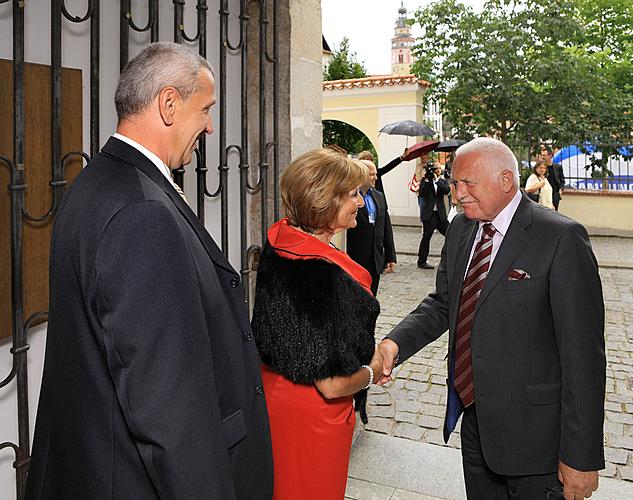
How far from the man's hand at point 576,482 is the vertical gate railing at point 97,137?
5.92ft

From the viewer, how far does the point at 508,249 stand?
2.46 m

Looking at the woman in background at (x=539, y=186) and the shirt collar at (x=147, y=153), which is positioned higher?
the woman in background at (x=539, y=186)

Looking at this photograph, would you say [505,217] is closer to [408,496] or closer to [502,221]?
[502,221]

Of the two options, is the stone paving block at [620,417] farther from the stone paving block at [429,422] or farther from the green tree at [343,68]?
the green tree at [343,68]

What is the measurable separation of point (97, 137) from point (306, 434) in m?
1.39

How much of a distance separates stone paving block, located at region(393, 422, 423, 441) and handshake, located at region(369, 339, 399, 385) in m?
2.00

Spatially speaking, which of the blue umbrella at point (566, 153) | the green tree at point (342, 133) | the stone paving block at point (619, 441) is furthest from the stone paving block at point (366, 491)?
the green tree at point (342, 133)

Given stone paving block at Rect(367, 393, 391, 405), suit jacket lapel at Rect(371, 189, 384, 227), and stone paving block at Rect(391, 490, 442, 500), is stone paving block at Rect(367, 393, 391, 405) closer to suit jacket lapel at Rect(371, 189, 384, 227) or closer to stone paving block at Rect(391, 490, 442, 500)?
stone paving block at Rect(391, 490, 442, 500)

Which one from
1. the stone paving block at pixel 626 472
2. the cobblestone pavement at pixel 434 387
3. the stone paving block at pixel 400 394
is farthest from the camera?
the stone paving block at pixel 400 394

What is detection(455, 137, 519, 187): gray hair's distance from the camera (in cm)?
257

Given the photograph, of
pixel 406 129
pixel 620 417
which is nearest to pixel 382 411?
pixel 620 417

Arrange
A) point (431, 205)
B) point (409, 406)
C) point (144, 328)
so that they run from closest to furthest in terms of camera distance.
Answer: point (144, 328) → point (409, 406) → point (431, 205)

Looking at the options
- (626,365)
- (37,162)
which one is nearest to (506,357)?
(37,162)

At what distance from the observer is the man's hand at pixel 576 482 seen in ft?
7.57
